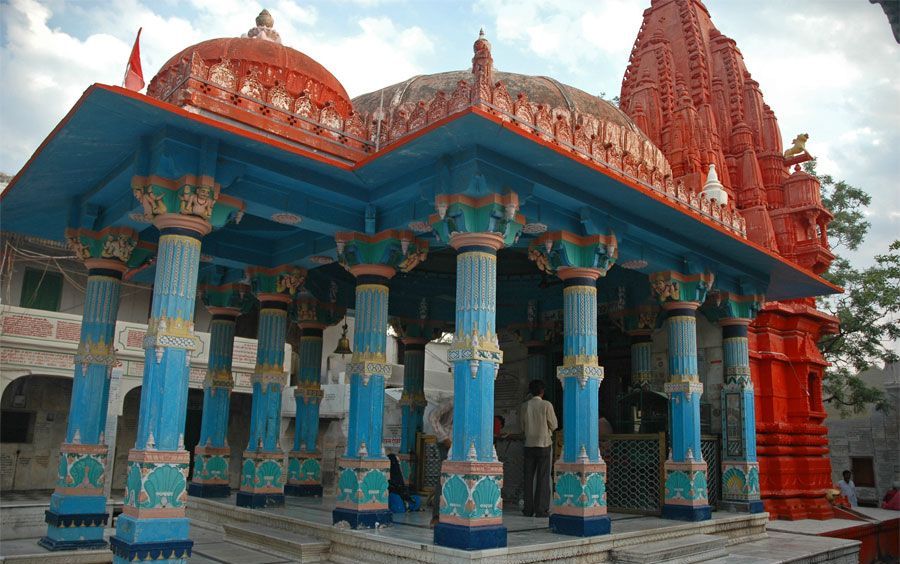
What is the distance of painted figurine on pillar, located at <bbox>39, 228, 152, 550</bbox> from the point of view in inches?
349

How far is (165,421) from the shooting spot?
745cm

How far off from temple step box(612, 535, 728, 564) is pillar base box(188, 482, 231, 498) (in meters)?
7.01

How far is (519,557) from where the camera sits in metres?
7.66

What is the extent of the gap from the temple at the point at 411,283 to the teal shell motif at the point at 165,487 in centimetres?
2

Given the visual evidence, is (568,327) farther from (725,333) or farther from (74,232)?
(74,232)

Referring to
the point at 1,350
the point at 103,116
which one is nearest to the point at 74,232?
the point at 103,116

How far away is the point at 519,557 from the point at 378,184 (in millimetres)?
4937

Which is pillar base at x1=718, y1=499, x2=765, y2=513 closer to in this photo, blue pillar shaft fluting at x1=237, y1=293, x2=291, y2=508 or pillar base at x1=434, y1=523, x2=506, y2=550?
pillar base at x1=434, y1=523, x2=506, y2=550

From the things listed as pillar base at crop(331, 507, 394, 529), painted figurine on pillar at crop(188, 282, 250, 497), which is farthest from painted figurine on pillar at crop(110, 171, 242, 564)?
painted figurine on pillar at crop(188, 282, 250, 497)

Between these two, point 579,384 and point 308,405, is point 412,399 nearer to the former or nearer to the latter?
point 308,405

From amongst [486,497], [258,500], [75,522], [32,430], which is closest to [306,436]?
[258,500]

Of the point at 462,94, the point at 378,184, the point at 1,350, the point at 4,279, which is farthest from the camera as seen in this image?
the point at 4,279

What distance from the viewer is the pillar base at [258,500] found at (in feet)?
36.9

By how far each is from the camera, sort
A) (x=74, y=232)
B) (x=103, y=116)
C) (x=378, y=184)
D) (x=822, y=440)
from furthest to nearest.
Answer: (x=822, y=440) → (x=74, y=232) → (x=378, y=184) → (x=103, y=116)
